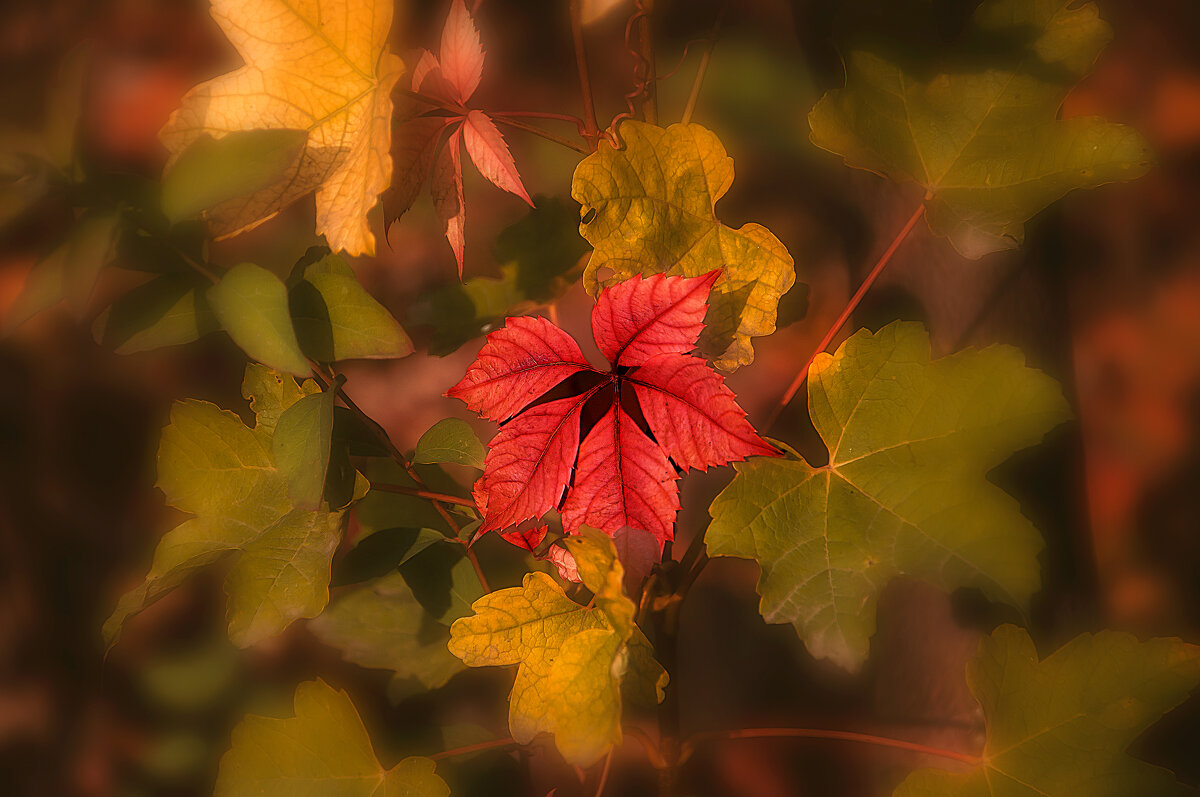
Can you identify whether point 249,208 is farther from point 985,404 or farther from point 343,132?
point 985,404

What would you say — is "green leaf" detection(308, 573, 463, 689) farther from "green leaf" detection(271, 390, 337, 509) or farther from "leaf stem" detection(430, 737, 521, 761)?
"green leaf" detection(271, 390, 337, 509)

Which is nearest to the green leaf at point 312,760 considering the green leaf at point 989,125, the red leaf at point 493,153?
the red leaf at point 493,153

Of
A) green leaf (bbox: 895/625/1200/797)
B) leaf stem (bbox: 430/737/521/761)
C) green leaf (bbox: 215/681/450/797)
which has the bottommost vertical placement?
leaf stem (bbox: 430/737/521/761)

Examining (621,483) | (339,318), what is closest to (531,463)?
(621,483)

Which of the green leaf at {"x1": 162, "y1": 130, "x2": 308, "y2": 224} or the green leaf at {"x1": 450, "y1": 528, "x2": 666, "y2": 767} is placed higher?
the green leaf at {"x1": 162, "y1": 130, "x2": 308, "y2": 224}

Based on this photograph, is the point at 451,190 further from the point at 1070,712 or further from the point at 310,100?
the point at 1070,712

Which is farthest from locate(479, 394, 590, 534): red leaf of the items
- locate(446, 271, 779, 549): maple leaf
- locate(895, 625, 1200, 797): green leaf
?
locate(895, 625, 1200, 797): green leaf

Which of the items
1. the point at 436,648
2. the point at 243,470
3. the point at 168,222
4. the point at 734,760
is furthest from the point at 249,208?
the point at 734,760

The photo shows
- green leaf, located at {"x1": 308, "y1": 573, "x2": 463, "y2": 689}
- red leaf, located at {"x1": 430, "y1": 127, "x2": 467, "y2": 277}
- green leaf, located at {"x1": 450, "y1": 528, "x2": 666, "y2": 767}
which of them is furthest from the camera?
green leaf, located at {"x1": 308, "y1": 573, "x2": 463, "y2": 689}
